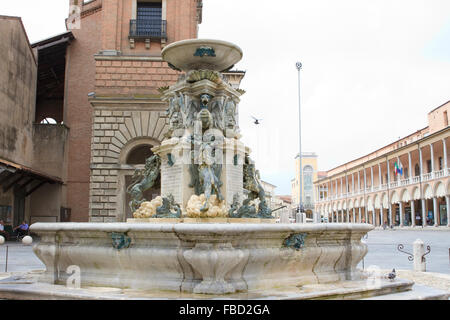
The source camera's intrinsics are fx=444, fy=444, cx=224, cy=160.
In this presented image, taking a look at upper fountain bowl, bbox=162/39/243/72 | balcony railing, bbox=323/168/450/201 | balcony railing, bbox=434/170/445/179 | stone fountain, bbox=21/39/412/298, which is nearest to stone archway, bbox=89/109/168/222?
stone fountain, bbox=21/39/412/298

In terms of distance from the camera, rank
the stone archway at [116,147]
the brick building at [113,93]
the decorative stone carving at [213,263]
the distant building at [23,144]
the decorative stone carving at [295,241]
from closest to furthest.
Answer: the decorative stone carving at [213,263]
the decorative stone carving at [295,241]
the distant building at [23,144]
the stone archway at [116,147]
the brick building at [113,93]

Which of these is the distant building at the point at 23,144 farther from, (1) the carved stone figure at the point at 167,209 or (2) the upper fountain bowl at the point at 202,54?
(1) the carved stone figure at the point at 167,209

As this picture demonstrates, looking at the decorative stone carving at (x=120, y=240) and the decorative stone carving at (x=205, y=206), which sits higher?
the decorative stone carving at (x=205, y=206)

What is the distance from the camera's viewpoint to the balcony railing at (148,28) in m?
24.2

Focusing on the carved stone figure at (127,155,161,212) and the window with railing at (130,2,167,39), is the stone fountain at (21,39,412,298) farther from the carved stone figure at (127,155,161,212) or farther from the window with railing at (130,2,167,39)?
the window with railing at (130,2,167,39)

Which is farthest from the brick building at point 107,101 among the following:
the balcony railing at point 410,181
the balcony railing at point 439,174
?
the balcony railing at point 410,181

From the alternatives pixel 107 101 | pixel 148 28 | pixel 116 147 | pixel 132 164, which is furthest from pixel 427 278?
pixel 148 28

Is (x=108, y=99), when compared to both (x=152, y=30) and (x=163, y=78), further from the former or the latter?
(x=152, y=30)

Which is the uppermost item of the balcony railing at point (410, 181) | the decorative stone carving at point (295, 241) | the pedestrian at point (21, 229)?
the balcony railing at point (410, 181)

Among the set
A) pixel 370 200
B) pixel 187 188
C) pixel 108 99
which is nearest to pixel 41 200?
pixel 108 99

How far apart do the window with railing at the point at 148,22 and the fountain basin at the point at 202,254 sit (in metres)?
19.9

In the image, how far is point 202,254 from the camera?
4.88 m

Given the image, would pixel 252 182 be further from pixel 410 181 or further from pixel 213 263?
pixel 410 181

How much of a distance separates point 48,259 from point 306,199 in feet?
284
